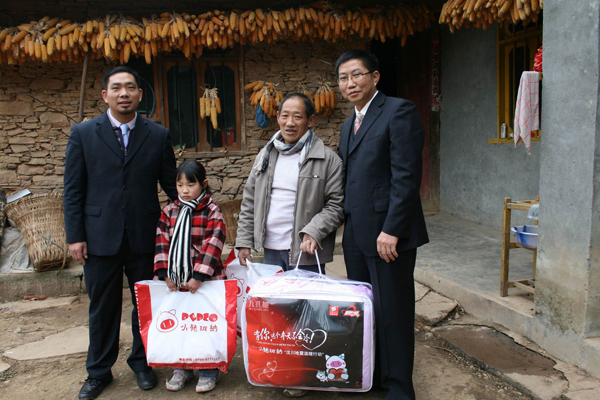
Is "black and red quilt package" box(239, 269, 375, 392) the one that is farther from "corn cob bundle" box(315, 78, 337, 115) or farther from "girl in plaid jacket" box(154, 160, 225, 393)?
"corn cob bundle" box(315, 78, 337, 115)

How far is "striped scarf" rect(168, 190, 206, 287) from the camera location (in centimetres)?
261

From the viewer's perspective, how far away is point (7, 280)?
4.63m

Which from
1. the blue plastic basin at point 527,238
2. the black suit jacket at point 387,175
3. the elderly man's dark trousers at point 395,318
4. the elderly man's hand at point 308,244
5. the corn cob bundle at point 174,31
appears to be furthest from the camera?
the corn cob bundle at point 174,31

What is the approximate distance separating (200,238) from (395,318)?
1.20 meters

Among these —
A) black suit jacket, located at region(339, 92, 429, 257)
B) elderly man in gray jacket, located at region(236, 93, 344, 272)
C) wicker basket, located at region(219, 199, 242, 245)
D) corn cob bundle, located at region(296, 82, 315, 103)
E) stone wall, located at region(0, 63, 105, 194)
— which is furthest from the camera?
corn cob bundle, located at region(296, 82, 315, 103)

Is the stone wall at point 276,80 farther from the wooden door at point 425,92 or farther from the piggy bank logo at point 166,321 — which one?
the piggy bank logo at point 166,321

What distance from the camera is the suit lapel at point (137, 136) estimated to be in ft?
8.91

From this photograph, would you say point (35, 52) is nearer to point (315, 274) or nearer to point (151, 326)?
point (151, 326)

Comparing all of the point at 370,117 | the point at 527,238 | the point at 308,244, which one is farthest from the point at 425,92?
the point at 308,244

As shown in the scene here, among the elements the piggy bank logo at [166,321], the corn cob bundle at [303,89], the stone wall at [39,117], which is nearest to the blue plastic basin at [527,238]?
the piggy bank logo at [166,321]

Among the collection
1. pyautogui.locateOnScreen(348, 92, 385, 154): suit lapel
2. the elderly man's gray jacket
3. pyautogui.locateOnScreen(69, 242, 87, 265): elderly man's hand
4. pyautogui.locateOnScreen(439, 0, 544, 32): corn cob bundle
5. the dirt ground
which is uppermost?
pyautogui.locateOnScreen(439, 0, 544, 32): corn cob bundle

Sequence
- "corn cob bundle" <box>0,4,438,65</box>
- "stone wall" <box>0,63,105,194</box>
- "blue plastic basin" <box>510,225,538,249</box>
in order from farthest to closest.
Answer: "stone wall" <box>0,63,105,194</box>, "corn cob bundle" <box>0,4,438,65</box>, "blue plastic basin" <box>510,225,538,249</box>

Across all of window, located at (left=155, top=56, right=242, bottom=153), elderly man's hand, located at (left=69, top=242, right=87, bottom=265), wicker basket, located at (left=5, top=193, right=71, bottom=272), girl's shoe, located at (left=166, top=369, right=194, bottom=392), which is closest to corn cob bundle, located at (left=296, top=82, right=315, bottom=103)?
window, located at (left=155, top=56, right=242, bottom=153)

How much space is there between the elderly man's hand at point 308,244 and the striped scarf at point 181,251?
0.66 meters
